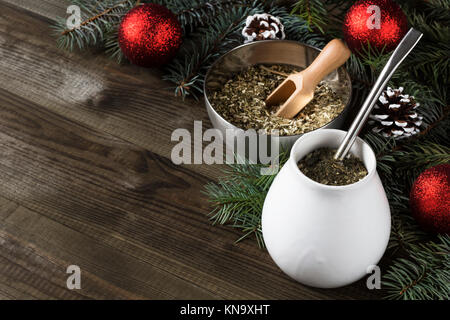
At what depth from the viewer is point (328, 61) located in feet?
2.01

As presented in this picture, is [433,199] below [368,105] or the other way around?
below

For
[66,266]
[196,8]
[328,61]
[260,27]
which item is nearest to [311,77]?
[328,61]

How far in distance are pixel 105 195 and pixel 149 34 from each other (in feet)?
0.74

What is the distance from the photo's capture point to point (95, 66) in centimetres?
74

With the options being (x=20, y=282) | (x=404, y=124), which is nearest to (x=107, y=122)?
(x=20, y=282)

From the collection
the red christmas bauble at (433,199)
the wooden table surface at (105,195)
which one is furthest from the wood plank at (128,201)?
the red christmas bauble at (433,199)

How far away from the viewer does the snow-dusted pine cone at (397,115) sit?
603mm

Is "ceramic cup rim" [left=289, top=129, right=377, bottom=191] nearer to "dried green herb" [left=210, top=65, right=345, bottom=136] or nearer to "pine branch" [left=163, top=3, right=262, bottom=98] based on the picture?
"dried green herb" [left=210, top=65, right=345, bottom=136]

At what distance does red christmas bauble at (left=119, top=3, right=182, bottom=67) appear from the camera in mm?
673

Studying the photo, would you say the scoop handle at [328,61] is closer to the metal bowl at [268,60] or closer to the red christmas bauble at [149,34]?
the metal bowl at [268,60]

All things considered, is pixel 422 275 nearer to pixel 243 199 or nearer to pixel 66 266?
pixel 243 199

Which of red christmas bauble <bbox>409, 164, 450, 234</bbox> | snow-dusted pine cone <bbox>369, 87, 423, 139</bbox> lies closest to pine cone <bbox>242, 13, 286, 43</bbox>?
snow-dusted pine cone <bbox>369, 87, 423, 139</bbox>
